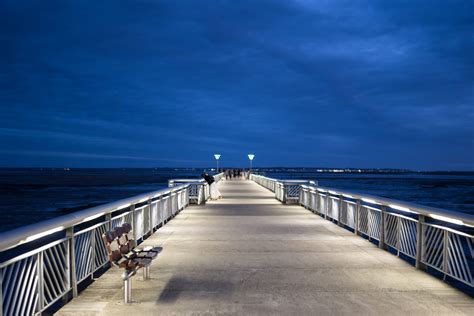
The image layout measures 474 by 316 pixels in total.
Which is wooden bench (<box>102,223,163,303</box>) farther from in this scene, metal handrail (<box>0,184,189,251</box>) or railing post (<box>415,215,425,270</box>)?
railing post (<box>415,215,425,270</box>)

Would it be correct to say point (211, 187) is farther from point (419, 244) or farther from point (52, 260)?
point (52, 260)

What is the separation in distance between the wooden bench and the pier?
1.08 ft

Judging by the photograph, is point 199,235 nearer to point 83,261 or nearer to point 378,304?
point 83,261

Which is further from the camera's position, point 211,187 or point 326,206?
point 211,187

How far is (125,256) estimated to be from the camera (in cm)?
625

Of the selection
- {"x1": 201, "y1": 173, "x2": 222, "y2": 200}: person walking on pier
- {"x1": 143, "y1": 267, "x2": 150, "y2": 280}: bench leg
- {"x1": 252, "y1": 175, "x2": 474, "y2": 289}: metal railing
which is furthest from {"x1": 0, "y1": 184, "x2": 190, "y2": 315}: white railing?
{"x1": 201, "y1": 173, "x2": 222, "y2": 200}: person walking on pier

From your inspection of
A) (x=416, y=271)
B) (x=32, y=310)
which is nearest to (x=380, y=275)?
(x=416, y=271)

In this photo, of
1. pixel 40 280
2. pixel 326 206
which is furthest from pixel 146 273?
pixel 326 206

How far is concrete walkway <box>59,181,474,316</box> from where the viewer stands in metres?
5.66

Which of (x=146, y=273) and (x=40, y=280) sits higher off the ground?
(x=40, y=280)

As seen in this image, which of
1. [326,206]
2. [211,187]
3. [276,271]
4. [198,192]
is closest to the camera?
[276,271]

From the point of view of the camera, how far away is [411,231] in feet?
28.2

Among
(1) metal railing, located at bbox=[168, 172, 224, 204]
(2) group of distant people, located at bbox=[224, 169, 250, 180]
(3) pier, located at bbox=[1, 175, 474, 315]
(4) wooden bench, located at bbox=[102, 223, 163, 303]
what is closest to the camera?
(3) pier, located at bbox=[1, 175, 474, 315]

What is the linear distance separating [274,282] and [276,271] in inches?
29.6
